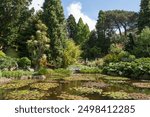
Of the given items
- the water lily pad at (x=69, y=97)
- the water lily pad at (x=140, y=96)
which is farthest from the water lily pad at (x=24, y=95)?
the water lily pad at (x=140, y=96)

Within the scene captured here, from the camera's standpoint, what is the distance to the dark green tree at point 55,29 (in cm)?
3562

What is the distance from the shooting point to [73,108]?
8805 mm

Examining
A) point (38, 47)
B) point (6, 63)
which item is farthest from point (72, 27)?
point (6, 63)

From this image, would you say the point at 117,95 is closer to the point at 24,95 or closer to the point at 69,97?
the point at 69,97

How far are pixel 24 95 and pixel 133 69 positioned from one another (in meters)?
14.5

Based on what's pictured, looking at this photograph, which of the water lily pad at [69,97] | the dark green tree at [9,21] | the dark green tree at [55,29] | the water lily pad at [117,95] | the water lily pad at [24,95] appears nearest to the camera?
the water lily pad at [24,95]

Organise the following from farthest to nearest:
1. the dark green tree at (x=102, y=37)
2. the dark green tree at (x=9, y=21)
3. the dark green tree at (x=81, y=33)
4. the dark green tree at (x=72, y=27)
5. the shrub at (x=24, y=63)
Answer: the dark green tree at (x=72, y=27), the dark green tree at (x=81, y=33), the dark green tree at (x=102, y=37), the dark green tree at (x=9, y=21), the shrub at (x=24, y=63)

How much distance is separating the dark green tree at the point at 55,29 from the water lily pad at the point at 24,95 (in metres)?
19.0

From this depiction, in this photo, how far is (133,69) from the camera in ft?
92.7

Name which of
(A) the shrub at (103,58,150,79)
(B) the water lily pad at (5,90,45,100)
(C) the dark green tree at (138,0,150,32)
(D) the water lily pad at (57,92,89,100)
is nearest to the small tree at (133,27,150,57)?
(C) the dark green tree at (138,0,150,32)

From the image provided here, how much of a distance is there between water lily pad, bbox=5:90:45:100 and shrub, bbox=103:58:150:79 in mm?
12928

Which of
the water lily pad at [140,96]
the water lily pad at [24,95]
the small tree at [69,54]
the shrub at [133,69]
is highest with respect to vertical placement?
the small tree at [69,54]

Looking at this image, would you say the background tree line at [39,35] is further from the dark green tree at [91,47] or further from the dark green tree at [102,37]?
the dark green tree at [91,47]

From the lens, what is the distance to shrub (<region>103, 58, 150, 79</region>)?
27.4 m
